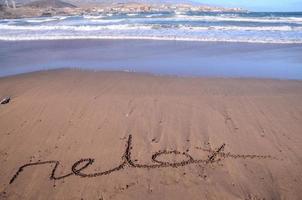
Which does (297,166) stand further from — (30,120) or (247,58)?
(247,58)

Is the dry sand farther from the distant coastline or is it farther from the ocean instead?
the distant coastline

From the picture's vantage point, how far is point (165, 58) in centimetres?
1290

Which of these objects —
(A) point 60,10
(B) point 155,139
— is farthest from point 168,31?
(A) point 60,10

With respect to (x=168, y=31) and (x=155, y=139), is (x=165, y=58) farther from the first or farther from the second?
(x=168, y=31)

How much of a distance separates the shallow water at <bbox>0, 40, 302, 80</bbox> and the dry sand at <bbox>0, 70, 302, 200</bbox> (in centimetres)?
169

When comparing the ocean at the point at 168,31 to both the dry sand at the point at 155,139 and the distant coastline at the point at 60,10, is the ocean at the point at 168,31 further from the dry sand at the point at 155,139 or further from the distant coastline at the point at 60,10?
the distant coastline at the point at 60,10

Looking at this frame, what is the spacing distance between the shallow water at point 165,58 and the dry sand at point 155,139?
1.69 m

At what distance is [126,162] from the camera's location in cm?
529

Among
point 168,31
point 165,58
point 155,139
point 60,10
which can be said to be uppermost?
point 155,139

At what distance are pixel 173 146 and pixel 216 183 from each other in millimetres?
1177

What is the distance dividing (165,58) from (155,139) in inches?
285

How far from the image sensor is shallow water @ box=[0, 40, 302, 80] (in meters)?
11.0

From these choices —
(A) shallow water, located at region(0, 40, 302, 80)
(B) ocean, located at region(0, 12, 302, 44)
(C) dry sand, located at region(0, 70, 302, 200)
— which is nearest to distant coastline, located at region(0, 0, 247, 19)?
(B) ocean, located at region(0, 12, 302, 44)

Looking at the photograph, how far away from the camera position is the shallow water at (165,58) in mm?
10984
